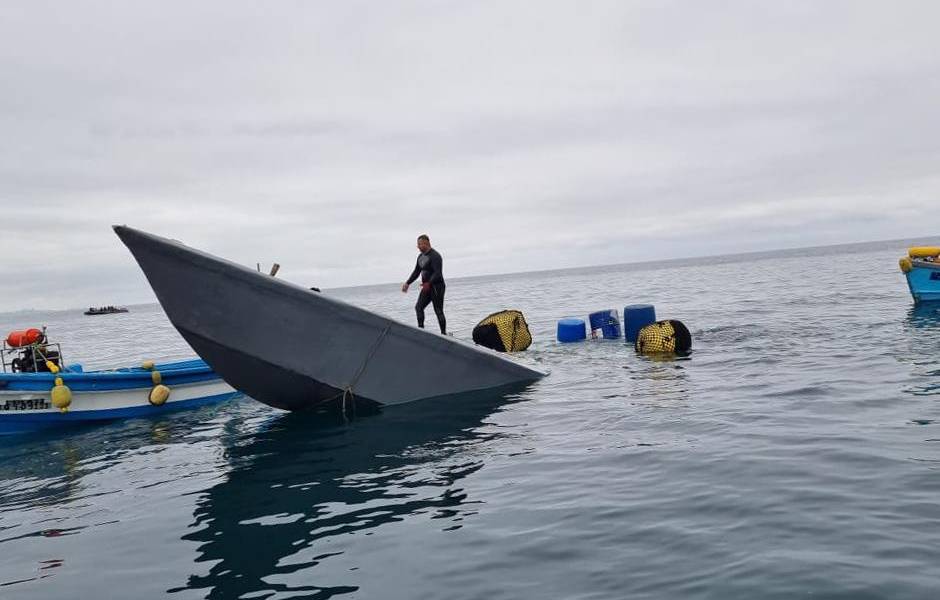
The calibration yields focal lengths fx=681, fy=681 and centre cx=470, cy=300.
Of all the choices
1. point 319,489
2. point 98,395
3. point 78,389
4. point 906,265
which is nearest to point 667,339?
point 319,489

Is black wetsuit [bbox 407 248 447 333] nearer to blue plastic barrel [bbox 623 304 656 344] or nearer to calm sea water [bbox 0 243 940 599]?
calm sea water [bbox 0 243 940 599]

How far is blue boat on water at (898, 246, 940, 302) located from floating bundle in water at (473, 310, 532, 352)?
542 inches

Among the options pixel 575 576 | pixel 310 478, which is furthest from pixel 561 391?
pixel 575 576

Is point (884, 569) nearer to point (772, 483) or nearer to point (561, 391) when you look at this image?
point (772, 483)

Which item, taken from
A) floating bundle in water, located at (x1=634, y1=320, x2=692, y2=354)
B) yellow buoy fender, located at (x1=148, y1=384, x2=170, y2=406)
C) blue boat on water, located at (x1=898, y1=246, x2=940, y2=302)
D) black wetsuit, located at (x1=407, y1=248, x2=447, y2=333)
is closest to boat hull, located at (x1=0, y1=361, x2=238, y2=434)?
yellow buoy fender, located at (x1=148, y1=384, x2=170, y2=406)

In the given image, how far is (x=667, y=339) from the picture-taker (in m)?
14.8

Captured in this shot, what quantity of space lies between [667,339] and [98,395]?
1127 centimetres

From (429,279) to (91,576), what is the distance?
9.04 m

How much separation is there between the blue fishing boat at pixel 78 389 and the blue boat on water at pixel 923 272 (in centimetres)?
2118

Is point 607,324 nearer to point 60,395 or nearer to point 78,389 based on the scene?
point 78,389

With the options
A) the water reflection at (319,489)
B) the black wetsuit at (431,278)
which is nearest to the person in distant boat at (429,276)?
the black wetsuit at (431,278)

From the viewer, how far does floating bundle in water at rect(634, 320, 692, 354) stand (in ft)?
48.3

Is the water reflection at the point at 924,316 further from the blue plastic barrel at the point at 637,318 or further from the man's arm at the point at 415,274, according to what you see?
the man's arm at the point at 415,274

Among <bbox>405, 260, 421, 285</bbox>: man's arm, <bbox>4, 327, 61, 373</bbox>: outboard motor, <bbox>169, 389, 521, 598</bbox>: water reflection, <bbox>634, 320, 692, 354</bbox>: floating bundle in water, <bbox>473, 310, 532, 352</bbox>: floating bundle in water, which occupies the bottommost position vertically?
<bbox>169, 389, 521, 598</bbox>: water reflection
